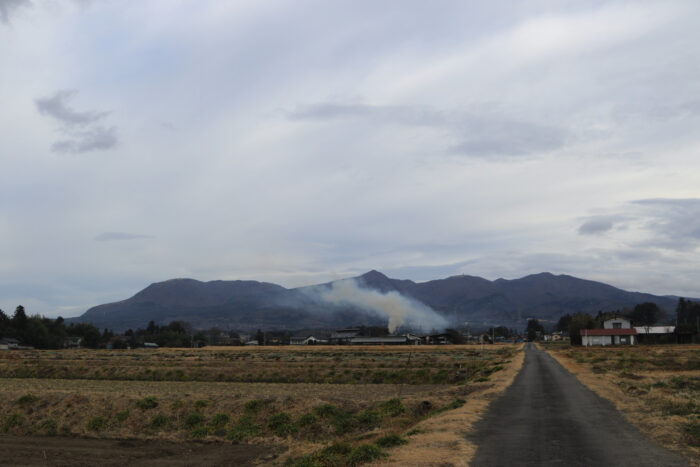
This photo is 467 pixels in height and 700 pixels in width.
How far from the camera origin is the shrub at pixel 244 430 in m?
27.8

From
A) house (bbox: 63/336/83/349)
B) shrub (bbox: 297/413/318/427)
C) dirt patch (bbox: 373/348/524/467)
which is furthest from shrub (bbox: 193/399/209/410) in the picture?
house (bbox: 63/336/83/349)

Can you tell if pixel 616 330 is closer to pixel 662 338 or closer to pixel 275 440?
pixel 662 338

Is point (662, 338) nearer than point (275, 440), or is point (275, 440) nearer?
point (275, 440)

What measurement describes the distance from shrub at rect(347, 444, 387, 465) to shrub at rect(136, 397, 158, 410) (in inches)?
743

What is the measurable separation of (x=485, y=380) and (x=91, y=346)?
180 m

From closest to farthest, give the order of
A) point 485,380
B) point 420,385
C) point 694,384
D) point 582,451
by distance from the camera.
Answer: point 582,451 < point 694,384 < point 485,380 < point 420,385

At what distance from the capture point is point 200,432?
28984 millimetres

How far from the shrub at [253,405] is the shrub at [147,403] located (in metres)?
6.08

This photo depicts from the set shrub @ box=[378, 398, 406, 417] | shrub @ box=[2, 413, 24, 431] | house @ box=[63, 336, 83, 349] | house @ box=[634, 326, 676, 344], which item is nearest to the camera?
shrub @ box=[378, 398, 406, 417]

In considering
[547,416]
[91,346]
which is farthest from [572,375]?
[91,346]

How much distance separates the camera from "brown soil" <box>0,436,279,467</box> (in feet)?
78.6

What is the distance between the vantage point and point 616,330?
423ft

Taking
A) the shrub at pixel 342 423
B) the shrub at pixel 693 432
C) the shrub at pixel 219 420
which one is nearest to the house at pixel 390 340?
the shrub at pixel 219 420

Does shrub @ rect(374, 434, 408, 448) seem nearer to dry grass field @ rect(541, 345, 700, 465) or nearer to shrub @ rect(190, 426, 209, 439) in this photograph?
dry grass field @ rect(541, 345, 700, 465)
